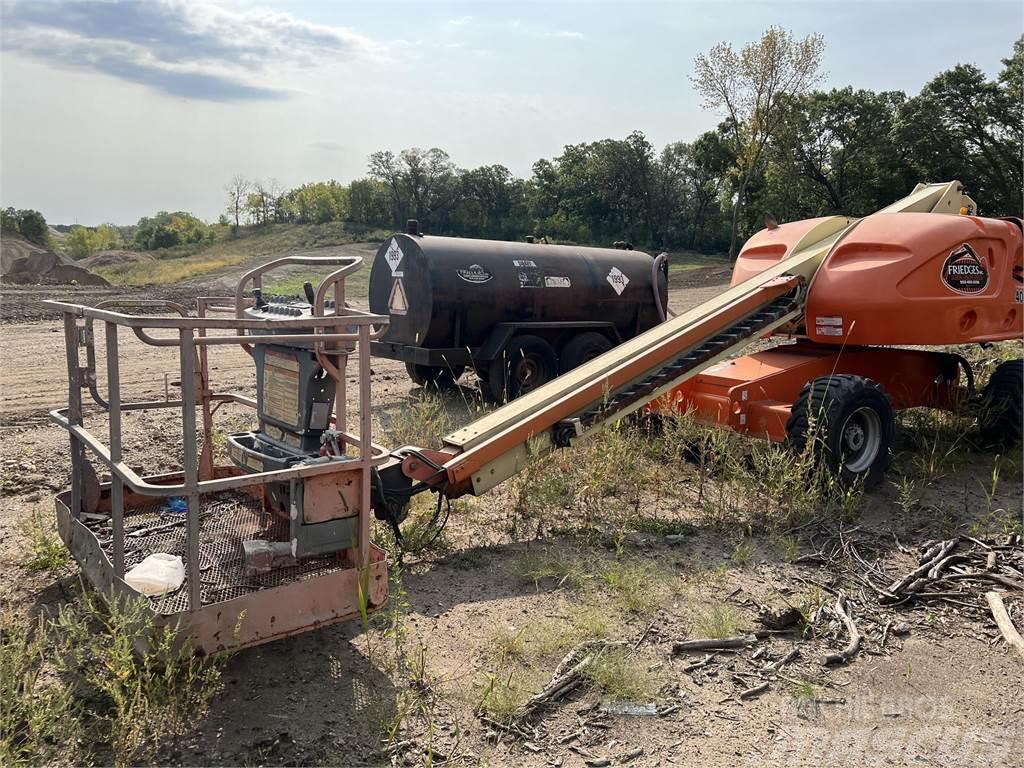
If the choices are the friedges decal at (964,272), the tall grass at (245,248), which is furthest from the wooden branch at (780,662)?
the tall grass at (245,248)

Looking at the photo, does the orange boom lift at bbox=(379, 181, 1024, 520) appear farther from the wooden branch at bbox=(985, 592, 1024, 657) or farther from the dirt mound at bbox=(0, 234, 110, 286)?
the dirt mound at bbox=(0, 234, 110, 286)

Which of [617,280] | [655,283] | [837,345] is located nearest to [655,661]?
[837,345]

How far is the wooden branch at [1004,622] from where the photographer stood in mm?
4059

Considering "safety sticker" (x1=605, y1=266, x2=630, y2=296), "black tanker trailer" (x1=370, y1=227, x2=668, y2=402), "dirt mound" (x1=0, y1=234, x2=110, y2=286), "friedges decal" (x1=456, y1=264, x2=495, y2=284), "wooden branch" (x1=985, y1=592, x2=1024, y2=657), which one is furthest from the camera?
"dirt mound" (x1=0, y1=234, x2=110, y2=286)

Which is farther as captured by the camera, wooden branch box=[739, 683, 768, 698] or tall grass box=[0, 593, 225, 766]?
wooden branch box=[739, 683, 768, 698]

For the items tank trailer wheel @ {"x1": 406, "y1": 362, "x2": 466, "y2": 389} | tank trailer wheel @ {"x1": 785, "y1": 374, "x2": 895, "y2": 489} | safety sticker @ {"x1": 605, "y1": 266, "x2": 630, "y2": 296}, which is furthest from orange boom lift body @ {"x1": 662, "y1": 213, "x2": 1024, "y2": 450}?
tank trailer wheel @ {"x1": 406, "y1": 362, "x2": 466, "y2": 389}

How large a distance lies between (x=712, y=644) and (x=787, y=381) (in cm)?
319

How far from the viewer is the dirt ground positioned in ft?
10.5

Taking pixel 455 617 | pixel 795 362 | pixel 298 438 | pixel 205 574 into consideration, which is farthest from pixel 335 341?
pixel 795 362

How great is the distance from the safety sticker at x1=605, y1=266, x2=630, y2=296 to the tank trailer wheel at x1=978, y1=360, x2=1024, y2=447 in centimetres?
424

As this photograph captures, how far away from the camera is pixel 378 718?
3.29m

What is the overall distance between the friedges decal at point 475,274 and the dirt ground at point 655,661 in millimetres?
3373

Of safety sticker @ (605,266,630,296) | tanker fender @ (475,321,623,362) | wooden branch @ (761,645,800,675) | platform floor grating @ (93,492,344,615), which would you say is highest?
safety sticker @ (605,266,630,296)

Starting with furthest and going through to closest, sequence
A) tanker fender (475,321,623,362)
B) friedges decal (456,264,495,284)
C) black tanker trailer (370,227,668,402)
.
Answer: tanker fender (475,321,623,362) → friedges decal (456,264,495,284) → black tanker trailer (370,227,668,402)
